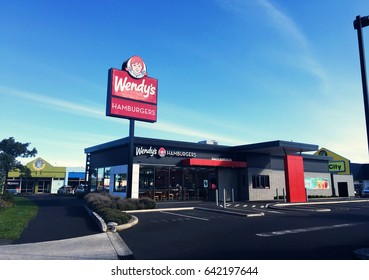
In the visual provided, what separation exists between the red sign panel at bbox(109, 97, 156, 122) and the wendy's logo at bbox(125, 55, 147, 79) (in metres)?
2.31

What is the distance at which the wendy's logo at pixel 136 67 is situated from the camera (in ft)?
72.0

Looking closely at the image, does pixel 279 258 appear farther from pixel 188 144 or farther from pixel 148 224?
pixel 188 144

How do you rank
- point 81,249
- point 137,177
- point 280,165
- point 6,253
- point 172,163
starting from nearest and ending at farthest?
point 6,253 < point 81,249 < point 137,177 < point 172,163 < point 280,165

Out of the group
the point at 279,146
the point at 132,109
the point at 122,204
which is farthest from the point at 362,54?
the point at 279,146

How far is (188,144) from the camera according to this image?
84.7 ft

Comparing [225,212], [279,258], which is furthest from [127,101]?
[279,258]

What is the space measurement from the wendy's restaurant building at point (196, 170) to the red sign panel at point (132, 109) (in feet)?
7.20

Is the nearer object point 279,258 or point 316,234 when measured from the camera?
point 279,258

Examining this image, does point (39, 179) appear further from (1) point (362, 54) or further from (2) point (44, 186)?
(1) point (362, 54)

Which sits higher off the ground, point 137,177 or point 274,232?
point 137,177

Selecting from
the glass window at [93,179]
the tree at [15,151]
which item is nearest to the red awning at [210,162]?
the glass window at [93,179]

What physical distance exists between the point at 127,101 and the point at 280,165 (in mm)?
19631

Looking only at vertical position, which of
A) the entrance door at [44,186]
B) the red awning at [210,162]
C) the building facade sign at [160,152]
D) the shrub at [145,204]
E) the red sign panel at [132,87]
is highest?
the red sign panel at [132,87]

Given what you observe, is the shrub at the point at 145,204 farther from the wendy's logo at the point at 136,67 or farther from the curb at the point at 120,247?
the wendy's logo at the point at 136,67
